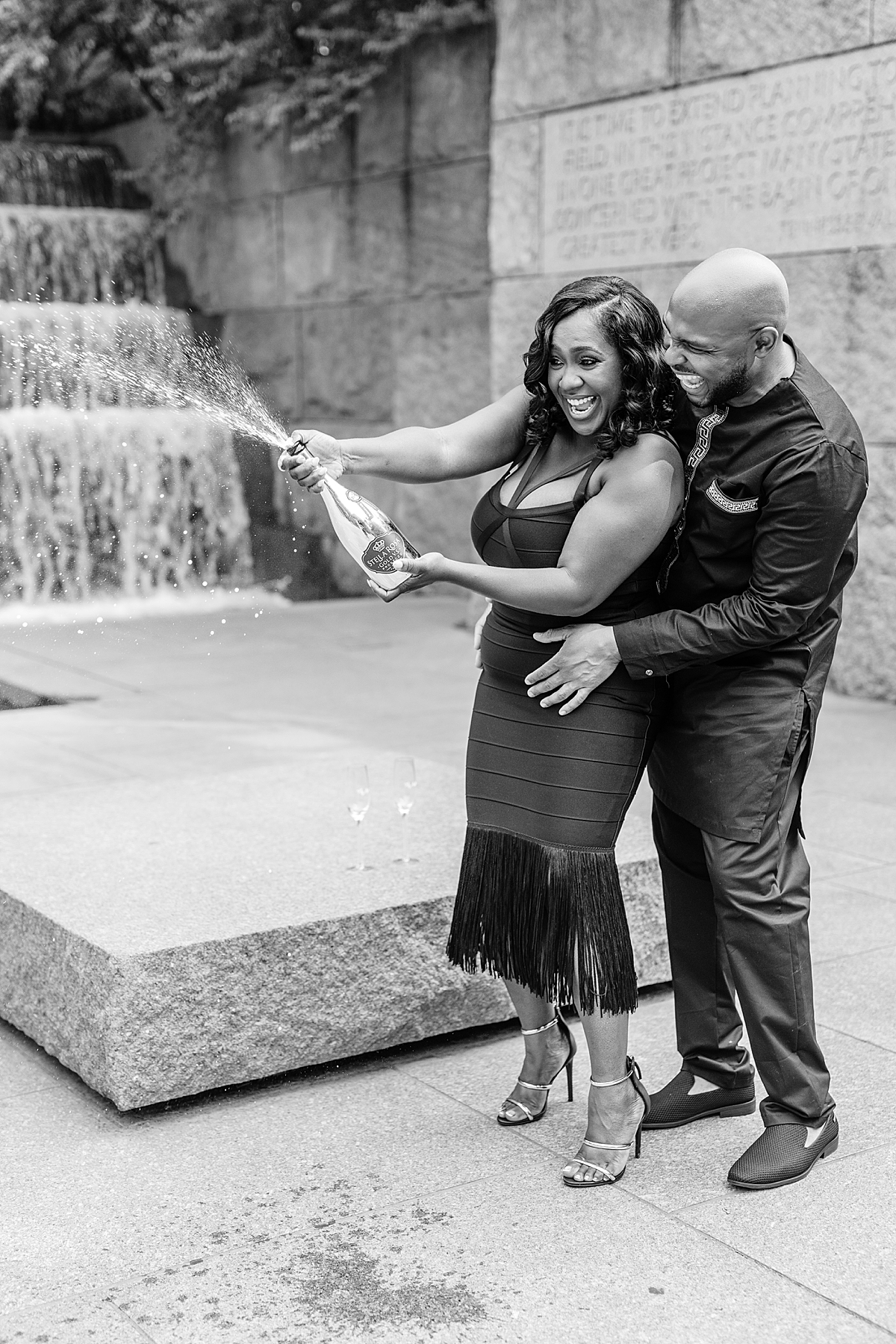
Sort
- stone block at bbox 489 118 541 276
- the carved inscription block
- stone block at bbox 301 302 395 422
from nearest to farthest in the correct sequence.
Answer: the carved inscription block
stone block at bbox 489 118 541 276
stone block at bbox 301 302 395 422

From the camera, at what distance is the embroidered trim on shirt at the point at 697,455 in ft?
10.1

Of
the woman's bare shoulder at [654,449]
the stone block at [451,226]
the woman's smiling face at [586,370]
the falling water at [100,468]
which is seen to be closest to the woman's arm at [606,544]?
the woman's bare shoulder at [654,449]

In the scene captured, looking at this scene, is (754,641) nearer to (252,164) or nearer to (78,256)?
(252,164)

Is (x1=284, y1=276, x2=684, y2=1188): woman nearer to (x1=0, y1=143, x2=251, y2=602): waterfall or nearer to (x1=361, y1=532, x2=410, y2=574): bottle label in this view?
(x1=361, y1=532, x2=410, y2=574): bottle label

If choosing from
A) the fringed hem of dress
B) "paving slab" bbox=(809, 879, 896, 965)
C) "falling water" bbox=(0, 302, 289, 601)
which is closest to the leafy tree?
"falling water" bbox=(0, 302, 289, 601)

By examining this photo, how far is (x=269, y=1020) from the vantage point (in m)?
3.65

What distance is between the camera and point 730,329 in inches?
115

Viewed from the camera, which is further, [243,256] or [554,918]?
[243,256]

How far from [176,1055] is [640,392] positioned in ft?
5.67

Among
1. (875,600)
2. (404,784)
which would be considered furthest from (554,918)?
(875,600)

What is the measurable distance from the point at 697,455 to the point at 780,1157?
139 centimetres

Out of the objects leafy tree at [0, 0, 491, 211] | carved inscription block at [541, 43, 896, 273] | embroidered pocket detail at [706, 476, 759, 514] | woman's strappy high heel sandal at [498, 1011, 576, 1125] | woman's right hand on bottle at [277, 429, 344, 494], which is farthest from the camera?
leafy tree at [0, 0, 491, 211]

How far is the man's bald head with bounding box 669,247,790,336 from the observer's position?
2.88 meters

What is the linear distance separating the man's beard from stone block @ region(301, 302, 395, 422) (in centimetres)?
885
